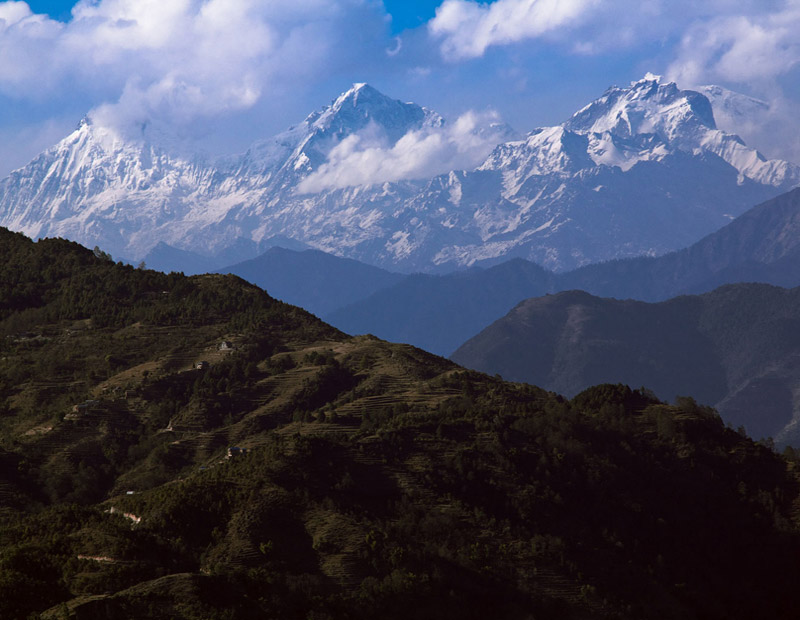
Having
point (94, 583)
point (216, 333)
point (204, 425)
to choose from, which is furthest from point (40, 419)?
point (94, 583)

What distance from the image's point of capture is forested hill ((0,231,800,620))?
89562 mm

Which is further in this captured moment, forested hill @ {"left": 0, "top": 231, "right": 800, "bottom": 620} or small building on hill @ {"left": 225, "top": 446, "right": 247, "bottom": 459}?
small building on hill @ {"left": 225, "top": 446, "right": 247, "bottom": 459}

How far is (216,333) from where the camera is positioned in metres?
165

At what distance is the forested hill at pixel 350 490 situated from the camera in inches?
3526

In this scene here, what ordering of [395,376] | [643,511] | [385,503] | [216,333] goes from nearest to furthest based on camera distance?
[385,503], [643,511], [395,376], [216,333]

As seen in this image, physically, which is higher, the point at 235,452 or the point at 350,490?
the point at 235,452

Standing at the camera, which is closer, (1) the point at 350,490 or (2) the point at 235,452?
(1) the point at 350,490

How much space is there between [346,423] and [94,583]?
169ft

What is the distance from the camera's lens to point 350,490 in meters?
106

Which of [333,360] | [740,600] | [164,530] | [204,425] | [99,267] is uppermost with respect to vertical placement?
[99,267]

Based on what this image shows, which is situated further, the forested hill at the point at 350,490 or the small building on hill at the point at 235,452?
the small building on hill at the point at 235,452

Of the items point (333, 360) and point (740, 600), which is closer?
point (740, 600)

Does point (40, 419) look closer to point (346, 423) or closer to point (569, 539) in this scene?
point (346, 423)

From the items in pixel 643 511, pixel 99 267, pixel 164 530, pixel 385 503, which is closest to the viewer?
pixel 164 530
